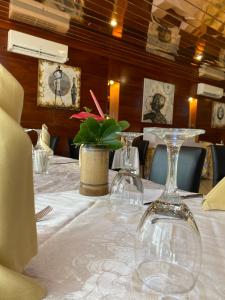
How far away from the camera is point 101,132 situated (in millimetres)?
1089

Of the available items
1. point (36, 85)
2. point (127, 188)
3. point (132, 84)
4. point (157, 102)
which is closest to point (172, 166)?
point (127, 188)

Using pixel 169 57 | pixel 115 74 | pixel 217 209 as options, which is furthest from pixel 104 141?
pixel 169 57

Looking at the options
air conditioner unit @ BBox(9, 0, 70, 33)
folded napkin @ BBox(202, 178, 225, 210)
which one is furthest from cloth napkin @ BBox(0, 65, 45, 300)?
air conditioner unit @ BBox(9, 0, 70, 33)

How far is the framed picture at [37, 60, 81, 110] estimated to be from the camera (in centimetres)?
521

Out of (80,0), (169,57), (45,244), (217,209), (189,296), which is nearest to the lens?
(189,296)

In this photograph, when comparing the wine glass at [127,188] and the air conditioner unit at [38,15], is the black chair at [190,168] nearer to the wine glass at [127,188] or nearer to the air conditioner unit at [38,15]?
the wine glass at [127,188]

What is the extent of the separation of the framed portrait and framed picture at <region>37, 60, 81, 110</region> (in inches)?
201

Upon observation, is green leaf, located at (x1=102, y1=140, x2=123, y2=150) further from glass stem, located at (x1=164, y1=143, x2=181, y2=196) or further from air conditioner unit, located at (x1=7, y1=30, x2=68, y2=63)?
air conditioner unit, located at (x1=7, y1=30, x2=68, y2=63)

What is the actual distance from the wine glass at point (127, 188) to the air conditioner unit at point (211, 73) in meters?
7.77

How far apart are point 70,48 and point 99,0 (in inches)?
48.4

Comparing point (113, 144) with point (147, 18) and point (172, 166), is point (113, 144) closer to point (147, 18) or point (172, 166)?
point (172, 166)

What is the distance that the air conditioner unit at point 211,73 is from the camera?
8.08 meters

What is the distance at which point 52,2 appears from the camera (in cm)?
448

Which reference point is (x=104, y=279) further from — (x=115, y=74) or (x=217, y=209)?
(x=115, y=74)
